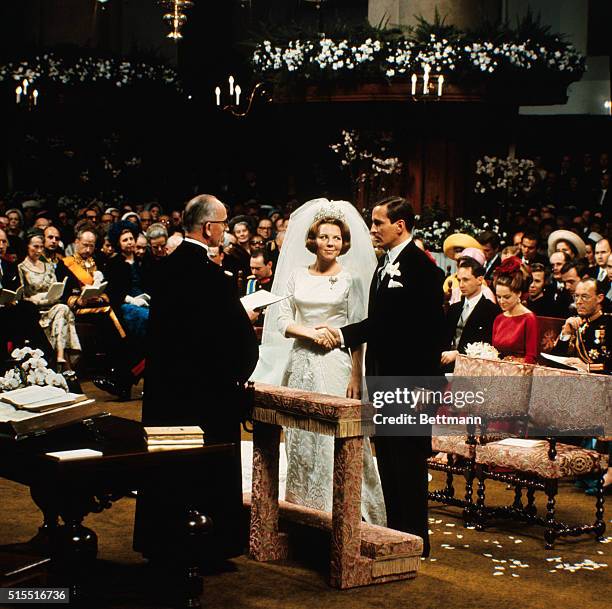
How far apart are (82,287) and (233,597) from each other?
660 centimetres

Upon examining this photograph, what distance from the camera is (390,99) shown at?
12.7m

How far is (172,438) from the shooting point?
446 cm

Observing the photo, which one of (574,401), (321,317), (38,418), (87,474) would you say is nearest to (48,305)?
(321,317)

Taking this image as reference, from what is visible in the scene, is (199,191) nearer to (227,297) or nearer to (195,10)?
(195,10)

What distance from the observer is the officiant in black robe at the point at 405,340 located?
5641 mm

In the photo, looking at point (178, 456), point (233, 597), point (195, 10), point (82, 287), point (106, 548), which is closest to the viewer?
point (178, 456)

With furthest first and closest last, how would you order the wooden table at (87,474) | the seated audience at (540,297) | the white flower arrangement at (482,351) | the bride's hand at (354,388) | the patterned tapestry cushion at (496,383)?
the seated audience at (540,297), the white flower arrangement at (482,351), the patterned tapestry cushion at (496,383), the bride's hand at (354,388), the wooden table at (87,474)

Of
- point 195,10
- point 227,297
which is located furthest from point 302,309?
point 195,10

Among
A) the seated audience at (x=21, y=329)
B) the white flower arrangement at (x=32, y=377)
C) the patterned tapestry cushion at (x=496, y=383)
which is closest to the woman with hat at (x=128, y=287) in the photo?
the seated audience at (x=21, y=329)

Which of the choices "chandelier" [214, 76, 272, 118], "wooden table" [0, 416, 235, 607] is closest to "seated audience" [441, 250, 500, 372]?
"wooden table" [0, 416, 235, 607]

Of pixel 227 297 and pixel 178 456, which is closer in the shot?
pixel 178 456

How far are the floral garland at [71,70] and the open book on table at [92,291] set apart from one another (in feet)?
26.5

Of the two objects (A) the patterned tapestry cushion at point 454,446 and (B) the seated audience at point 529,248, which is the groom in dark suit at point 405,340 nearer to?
(A) the patterned tapestry cushion at point 454,446

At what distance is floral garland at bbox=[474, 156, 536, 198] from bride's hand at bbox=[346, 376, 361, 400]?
7.62m
